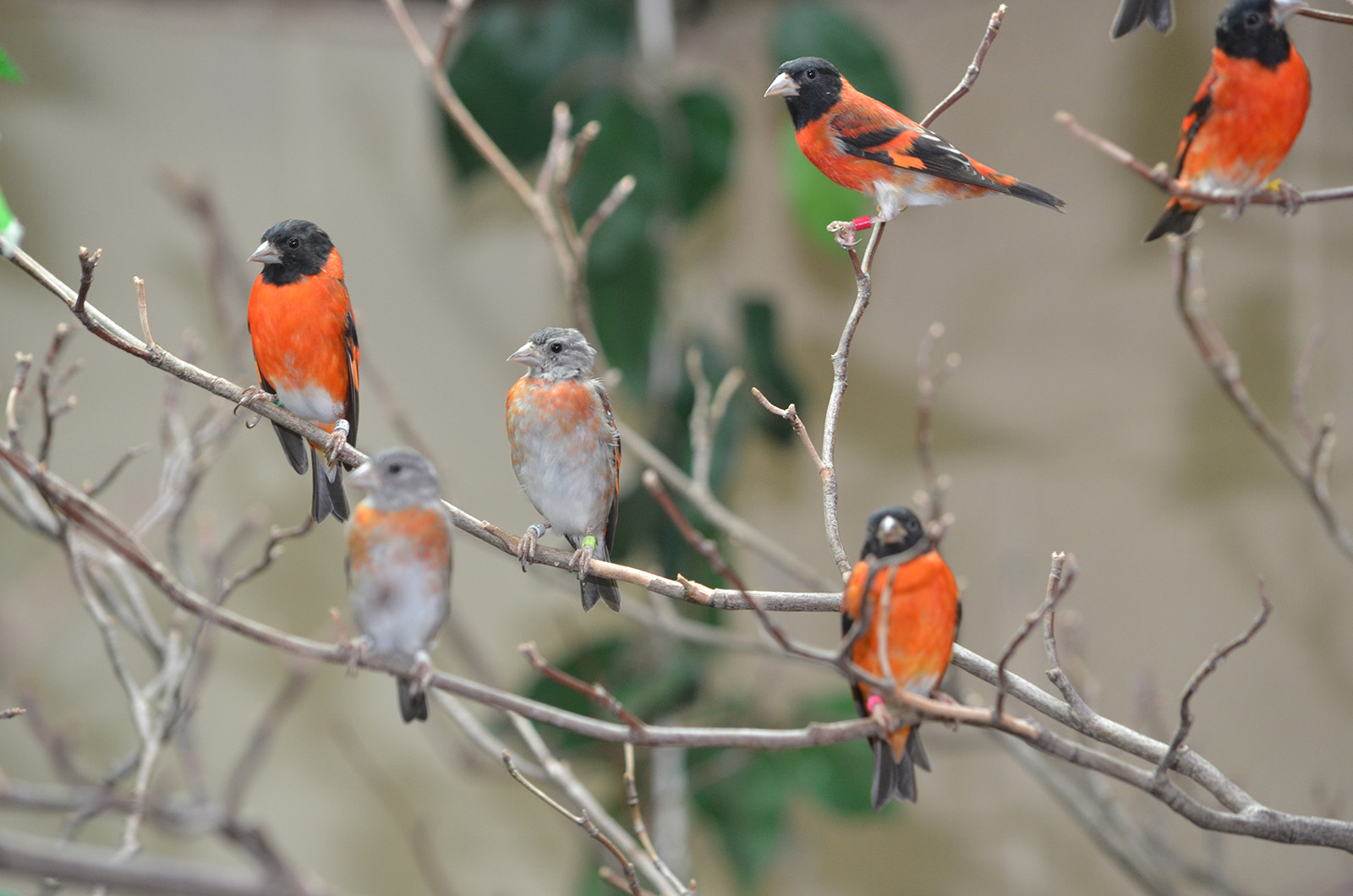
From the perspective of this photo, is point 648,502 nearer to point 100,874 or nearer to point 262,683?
point 262,683

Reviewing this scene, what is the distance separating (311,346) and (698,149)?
1846mm

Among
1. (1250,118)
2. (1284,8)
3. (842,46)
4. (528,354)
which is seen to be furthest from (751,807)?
(1284,8)

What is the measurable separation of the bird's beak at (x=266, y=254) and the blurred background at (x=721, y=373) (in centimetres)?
156

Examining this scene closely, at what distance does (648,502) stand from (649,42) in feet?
4.22

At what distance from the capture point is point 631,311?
2.76m

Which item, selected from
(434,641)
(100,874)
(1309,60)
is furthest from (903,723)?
(1309,60)

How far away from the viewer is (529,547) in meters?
1.31

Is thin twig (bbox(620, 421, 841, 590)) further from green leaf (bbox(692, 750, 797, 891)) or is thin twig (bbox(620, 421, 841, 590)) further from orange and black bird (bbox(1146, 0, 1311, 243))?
orange and black bird (bbox(1146, 0, 1311, 243))

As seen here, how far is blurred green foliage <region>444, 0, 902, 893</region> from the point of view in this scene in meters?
2.70

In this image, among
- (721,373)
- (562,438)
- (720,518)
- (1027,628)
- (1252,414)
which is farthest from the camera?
(721,373)

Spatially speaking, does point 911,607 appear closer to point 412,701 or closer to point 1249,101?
point 412,701

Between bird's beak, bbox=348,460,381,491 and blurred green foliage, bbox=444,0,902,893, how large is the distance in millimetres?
1847

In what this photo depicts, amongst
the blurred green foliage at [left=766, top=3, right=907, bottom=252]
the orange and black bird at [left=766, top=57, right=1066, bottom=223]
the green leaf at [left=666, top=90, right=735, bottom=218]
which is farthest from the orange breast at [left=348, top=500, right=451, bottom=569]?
the green leaf at [left=666, top=90, right=735, bottom=218]

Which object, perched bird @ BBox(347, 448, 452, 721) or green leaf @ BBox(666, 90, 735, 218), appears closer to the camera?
perched bird @ BBox(347, 448, 452, 721)
